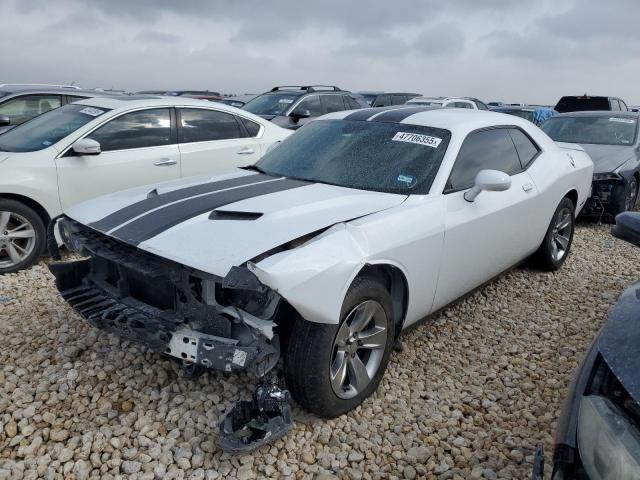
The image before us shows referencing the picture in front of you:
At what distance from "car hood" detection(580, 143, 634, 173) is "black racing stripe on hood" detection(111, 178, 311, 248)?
5.35m

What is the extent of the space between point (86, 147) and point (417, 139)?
3011mm

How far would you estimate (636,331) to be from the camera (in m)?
1.69

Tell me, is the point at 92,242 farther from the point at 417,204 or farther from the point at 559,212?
the point at 559,212

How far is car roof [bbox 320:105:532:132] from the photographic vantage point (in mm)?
3600

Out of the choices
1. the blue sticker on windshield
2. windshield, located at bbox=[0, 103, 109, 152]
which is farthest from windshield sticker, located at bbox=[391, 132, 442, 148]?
windshield, located at bbox=[0, 103, 109, 152]

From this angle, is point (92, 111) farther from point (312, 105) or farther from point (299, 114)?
point (312, 105)

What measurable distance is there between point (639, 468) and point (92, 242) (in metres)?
2.64

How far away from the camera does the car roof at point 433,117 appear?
360 centimetres

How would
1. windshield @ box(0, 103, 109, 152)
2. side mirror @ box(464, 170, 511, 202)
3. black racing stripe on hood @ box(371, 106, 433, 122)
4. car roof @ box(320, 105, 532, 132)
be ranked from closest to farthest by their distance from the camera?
side mirror @ box(464, 170, 511, 202) → car roof @ box(320, 105, 532, 132) → black racing stripe on hood @ box(371, 106, 433, 122) → windshield @ box(0, 103, 109, 152)

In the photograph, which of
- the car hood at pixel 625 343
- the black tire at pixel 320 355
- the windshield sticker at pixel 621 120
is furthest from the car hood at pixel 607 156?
the car hood at pixel 625 343

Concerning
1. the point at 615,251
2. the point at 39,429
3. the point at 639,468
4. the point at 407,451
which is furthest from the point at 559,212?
the point at 39,429

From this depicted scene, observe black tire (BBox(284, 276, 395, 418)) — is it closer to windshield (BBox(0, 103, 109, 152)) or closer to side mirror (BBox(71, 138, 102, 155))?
side mirror (BBox(71, 138, 102, 155))

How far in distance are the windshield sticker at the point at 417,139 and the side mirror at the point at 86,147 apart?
2.80m

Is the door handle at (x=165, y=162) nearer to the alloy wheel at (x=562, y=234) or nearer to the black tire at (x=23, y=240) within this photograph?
the black tire at (x=23, y=240)
